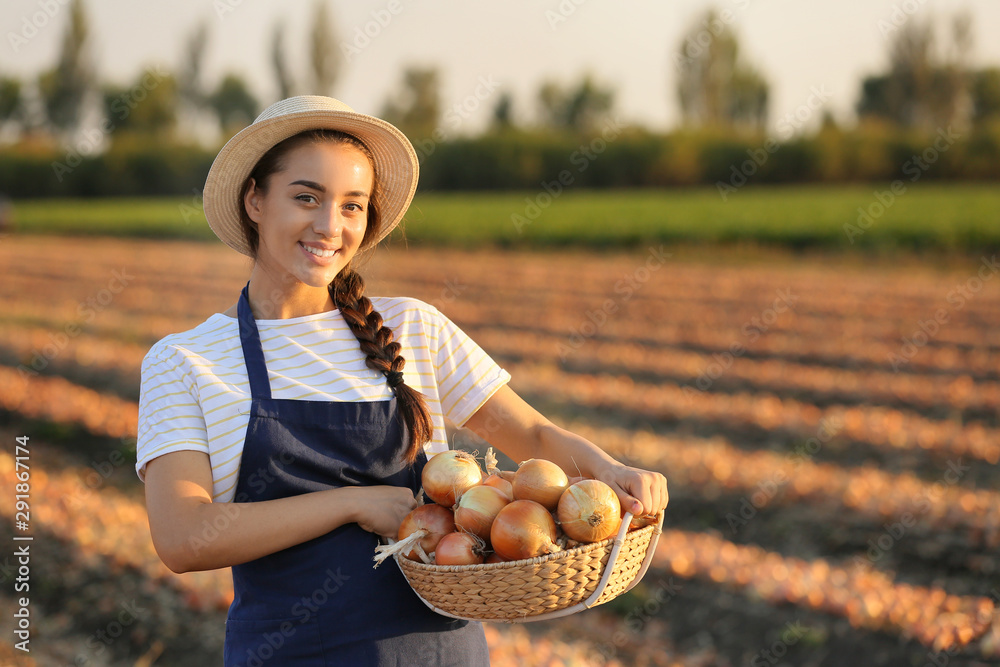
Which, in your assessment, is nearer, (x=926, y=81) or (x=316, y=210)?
(x=316, y=210)

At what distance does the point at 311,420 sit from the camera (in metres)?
1.47

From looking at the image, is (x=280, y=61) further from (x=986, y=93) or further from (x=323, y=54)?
(x=986, y=93)

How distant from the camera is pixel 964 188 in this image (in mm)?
28109

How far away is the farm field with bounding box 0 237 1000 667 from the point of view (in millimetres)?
3951

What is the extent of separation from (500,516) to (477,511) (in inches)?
1.9

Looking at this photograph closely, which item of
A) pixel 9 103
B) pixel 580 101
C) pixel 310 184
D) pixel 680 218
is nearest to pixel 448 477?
pixel 310 184

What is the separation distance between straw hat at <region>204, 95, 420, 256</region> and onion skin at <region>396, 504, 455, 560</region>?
587mm

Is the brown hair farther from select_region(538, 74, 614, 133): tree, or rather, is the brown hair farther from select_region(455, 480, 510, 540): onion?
select_region(538, 74, 614, 133): tree

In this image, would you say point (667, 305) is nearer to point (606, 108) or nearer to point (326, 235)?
point (326, 235)

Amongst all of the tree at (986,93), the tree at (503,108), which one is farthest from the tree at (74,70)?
the tree at (986,93)

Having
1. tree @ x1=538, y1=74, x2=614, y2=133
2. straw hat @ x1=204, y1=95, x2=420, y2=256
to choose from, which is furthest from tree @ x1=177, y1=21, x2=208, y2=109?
straw hat @ x1=204, y1=95, x2=420, y2=256

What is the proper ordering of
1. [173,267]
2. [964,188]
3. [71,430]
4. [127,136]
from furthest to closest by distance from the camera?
1. [127,136]
2. [964,188]
3. [173,267]
4. [71,430]

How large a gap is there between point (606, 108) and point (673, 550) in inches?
2083

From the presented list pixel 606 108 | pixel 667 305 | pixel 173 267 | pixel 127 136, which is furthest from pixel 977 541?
pixel 606 108
